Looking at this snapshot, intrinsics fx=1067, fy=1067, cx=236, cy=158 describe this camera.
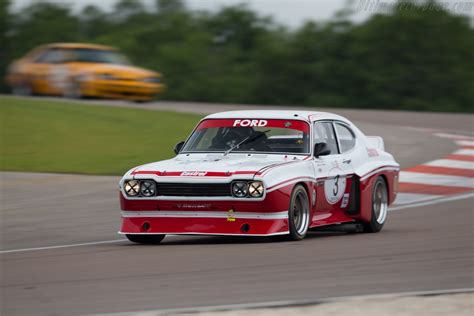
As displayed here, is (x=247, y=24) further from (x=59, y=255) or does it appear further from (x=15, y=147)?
(x=59, y=255)

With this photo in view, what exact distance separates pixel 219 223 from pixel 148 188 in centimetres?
72

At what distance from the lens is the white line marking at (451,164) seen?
696 inches

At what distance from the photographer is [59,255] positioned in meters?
8.98

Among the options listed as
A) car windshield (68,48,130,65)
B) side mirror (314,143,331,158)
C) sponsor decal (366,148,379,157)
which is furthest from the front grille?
car windshield (68,48,130,65)

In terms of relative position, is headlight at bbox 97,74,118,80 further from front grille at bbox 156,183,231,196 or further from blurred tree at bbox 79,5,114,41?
blurred tree at bbox 79,5,114,41

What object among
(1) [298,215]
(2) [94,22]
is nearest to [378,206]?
(1) [298,215]

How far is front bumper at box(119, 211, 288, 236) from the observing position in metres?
9.25

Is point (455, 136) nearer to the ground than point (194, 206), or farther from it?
nearer to the ground

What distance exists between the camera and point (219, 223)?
30.5ft

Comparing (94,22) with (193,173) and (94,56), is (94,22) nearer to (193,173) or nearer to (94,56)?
(94,56)

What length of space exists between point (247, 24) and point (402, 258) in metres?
49.8

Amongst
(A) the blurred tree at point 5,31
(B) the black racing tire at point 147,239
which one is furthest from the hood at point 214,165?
(A) the blurred tree at point 5,31

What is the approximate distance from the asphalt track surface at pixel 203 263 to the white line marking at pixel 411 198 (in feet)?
2.33

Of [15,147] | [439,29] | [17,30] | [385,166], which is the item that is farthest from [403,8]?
[385,166]
